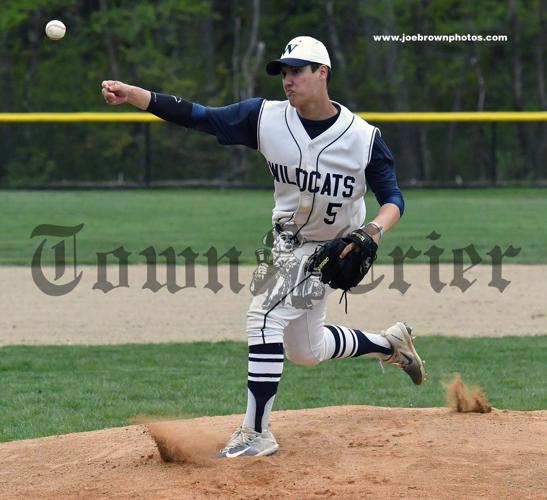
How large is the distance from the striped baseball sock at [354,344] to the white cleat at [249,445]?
2.55ft

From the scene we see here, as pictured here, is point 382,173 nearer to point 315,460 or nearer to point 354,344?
point 354,344

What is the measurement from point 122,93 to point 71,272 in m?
6.48

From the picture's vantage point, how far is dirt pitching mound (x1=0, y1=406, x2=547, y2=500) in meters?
3.64

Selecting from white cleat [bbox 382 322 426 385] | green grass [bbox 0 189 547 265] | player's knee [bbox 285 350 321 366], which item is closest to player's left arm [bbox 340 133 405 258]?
player's knee [bbox 285 350 321 366]

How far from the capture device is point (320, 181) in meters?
4.33

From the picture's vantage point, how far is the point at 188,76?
24297mm

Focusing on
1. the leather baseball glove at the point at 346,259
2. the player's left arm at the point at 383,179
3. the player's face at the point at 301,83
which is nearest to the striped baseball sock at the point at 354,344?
the leather baseball glove at the point at 346,259

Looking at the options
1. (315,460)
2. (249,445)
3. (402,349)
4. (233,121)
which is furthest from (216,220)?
(315,460)

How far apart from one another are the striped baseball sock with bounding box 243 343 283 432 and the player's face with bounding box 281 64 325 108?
100 cm

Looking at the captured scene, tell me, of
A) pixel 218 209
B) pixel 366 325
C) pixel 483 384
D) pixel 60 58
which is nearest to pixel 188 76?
pixel 60 58

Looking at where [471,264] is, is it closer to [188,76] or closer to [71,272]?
[71,272]

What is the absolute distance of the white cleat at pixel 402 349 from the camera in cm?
522

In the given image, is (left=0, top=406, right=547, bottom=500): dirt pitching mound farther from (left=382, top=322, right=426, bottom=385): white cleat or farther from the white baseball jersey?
the white baseball jersey

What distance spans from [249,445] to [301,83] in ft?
4.71
